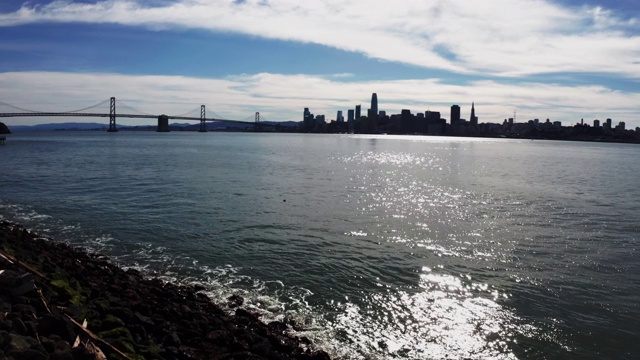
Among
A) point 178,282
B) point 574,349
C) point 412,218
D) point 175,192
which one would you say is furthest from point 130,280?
point 175,192

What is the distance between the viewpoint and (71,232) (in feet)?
51.5

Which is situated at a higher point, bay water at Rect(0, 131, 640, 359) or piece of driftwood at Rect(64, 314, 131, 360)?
piece of driftwood at Rect(64, 314, 131, 360)

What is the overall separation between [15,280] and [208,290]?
413 centimetres

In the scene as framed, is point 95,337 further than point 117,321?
No

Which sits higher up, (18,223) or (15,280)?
(15,280)

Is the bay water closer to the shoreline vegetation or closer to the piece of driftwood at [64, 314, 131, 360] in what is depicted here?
the shoreline vegetation

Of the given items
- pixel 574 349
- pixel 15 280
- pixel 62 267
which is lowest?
pixel 574 349

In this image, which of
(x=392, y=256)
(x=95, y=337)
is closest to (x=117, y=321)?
(x=95, y=337)

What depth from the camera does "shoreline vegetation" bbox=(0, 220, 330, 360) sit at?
5.52 meters

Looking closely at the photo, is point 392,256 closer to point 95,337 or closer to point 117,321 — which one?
point 117,321

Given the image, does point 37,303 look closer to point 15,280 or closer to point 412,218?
point 15,280

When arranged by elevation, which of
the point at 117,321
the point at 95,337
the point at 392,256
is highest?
the point at 95,337

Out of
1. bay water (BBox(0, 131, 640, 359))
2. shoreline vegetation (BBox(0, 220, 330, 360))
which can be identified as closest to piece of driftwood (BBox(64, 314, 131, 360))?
shoreline vegetation (BBox(0, 220, 330, 360))

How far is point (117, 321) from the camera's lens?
22.7 ft
